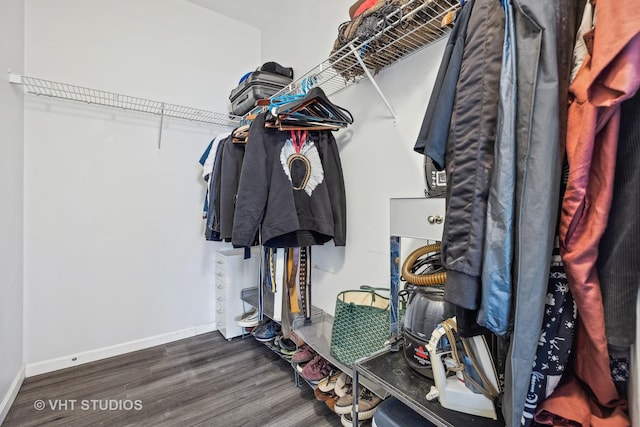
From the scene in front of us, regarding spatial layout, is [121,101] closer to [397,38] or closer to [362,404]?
[397,38]

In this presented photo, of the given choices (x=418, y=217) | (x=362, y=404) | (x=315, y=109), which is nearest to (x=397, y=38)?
(x=315, y=109)

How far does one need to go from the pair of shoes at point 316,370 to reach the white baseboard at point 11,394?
1.49m

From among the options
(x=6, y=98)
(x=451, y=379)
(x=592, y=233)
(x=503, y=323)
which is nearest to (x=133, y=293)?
(x=6, y=98)

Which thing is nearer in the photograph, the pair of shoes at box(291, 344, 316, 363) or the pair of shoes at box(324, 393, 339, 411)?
the pair of shoes at box(324, 393, 339, 411)

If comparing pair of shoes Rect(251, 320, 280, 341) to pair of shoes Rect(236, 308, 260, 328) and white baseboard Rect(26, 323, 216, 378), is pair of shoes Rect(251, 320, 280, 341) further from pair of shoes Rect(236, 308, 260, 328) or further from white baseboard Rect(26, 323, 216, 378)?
white baseboard Rect(26, 323, 216, 378)

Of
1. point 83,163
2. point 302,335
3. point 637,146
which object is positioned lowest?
point 302,335

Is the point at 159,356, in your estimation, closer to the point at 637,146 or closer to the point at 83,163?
the point at 83,163

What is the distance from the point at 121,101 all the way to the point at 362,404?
7.85 feet

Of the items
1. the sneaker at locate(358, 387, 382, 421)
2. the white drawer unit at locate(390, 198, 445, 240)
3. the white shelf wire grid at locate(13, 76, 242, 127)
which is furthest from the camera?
the white shelf wire grid at locate(13, 76, 242, 127)

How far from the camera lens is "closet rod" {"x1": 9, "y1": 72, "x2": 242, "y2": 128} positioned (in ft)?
5.63

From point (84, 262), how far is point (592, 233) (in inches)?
99.8

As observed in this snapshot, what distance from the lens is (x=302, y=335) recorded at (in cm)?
159

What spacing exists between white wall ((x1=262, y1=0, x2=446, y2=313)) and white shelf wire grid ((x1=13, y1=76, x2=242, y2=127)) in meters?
0.86

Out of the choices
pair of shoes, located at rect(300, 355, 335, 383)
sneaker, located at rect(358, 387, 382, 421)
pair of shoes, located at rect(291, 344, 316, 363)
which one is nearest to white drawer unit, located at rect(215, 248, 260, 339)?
pair of shoes, located at rect(291, 344, 316, 363)
